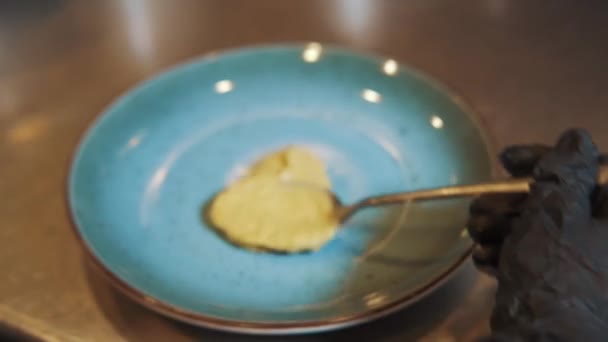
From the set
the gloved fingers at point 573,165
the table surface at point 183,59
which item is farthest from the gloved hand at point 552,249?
the table surface at point 183,59

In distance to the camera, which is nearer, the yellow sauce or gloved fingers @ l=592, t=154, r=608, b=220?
gloved fingers @ l=592, t=154, r=608, b=220

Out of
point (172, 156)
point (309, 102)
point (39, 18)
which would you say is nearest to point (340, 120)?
point (309, 102)

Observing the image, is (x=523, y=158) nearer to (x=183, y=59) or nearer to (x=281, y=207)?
(x=281, y=207)

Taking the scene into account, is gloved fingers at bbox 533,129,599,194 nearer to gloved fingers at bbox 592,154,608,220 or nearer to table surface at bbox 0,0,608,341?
gloved fingers at bbox 592,154,608,220

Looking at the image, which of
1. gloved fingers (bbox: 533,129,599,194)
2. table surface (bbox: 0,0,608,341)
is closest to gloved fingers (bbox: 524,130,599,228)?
gloved fingers (bbox: 533,129,599,194)

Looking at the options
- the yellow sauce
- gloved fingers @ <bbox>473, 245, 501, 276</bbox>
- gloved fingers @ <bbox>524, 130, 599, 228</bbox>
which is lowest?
the yellow sauce

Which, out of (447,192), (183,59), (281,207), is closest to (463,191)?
(447,192)
